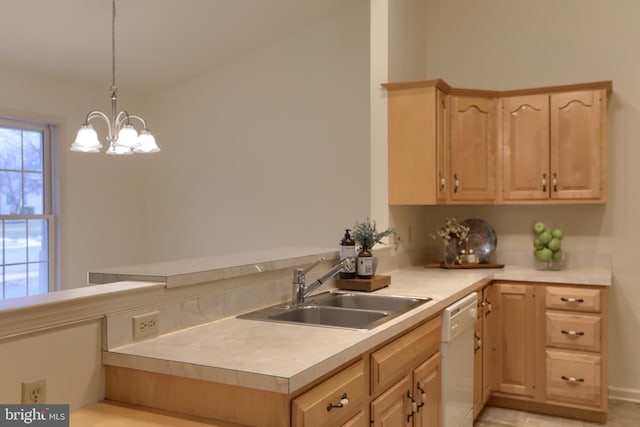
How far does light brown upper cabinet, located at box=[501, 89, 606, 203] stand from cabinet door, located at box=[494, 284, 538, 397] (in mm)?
729

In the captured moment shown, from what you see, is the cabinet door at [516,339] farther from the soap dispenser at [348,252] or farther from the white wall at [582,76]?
the soap dispenser at [348,252]

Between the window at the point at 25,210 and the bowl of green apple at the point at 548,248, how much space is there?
4.20 m

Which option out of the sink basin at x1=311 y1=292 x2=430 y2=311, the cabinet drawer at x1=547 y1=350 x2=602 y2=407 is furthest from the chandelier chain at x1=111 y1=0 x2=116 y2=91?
the cabinet drawer at x1=547 y1=350 x2=602 y2=407

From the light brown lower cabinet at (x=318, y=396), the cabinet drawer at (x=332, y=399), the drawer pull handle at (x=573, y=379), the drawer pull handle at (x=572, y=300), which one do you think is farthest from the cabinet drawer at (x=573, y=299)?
the cabinet drawer at (x=332, y=399)

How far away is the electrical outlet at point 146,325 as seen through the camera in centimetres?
180

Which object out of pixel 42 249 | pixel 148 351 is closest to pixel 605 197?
pixel 148 351

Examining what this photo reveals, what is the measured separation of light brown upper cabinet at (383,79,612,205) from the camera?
3732 millimetres

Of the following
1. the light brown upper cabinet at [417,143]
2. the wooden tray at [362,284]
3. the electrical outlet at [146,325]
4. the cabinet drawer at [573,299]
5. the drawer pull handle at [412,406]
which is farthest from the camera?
the light brown upper cabinet at [417,143]

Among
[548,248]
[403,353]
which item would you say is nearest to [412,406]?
[403,353]

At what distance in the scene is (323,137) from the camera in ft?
17.2

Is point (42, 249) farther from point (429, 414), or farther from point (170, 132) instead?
point (429, 414)

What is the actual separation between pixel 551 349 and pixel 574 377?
0.21 m

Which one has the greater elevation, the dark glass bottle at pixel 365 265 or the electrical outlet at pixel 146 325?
the dark glass bottle at pixel 365 265

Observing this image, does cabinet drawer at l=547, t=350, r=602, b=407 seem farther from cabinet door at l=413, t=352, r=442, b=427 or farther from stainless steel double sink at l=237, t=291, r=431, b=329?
stainless steel double sink at l=237, t=291, r=431, b=329
